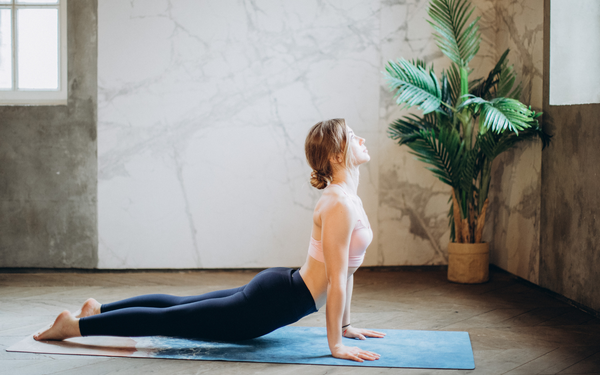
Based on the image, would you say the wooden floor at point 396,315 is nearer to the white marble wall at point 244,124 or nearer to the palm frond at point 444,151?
the white marble wall at point 244,124

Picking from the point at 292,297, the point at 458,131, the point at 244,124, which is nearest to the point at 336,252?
the point at 292,297

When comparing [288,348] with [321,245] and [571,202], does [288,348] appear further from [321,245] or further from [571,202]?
[571,202]

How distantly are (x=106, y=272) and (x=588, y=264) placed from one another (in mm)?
3273

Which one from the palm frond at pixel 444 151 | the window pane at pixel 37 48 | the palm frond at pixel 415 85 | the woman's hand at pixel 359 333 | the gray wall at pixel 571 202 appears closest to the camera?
the woman's hand at pixel 359 333

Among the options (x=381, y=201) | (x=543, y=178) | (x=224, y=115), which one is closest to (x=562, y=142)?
(x=543, y=178)

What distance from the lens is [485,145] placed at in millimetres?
Answer: 3248

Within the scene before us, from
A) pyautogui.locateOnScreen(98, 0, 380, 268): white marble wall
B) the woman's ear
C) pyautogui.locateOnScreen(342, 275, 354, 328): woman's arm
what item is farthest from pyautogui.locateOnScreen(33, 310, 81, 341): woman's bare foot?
pyautogui.locateOnScreen(98, 0, 380, 268): white marble wall

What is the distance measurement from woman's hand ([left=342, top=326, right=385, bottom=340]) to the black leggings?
1.05 feet

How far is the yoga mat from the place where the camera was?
188cm

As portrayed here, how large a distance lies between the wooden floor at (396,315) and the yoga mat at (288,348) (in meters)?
0.05

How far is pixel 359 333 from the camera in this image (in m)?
2.15

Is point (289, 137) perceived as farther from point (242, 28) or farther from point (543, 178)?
point (543, 178)

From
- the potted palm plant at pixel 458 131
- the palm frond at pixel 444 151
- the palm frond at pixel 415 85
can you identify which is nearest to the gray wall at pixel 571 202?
the potted palm plant at pixel 458 131

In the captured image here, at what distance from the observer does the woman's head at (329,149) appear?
187 cm
